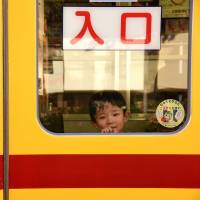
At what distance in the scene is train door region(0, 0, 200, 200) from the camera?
2.65m

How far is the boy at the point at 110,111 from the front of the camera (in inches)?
107

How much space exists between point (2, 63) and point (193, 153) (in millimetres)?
1200

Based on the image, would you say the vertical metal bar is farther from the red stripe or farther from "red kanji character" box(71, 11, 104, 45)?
"red kanji character" box(71, 11, 104, 45)

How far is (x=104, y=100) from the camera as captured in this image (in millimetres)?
2727

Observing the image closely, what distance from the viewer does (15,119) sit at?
2.65 meters

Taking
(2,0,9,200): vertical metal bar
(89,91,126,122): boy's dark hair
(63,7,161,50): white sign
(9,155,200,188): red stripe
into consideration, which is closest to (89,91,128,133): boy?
(89,91,126,122): boy's dark hair

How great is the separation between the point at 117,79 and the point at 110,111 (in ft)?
0.65
